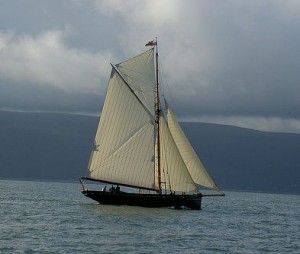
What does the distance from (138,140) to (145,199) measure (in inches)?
306

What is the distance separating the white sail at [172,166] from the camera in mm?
95188

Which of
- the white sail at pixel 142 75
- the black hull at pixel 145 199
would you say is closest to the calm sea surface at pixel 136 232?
the black hull at pixel 145 199

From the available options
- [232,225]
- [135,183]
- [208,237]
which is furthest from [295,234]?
[135,183]

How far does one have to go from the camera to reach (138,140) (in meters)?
94.7

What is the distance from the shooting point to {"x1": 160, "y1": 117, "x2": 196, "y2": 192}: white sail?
9519cm

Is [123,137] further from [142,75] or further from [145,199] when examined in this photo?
[145,199]

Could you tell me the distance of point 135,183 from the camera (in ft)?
315

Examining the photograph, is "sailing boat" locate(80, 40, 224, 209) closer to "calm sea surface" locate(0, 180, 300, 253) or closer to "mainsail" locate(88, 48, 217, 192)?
"mainsail" locate(88, 48, 217, 192)

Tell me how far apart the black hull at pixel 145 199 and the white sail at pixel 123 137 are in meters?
2.10

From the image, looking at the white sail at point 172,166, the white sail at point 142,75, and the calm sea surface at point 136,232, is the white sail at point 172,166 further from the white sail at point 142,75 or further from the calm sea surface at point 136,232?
the calm sea surface at point 136,232

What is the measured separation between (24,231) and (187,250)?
16.0 m

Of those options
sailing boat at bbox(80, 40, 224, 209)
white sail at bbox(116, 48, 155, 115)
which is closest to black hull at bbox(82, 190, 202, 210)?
sailing boat at bbox(80, 40, 224, 209)

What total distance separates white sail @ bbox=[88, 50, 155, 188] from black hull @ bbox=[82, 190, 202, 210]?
210 centimetres

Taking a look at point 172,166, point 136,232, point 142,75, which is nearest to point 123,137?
point 172,166
